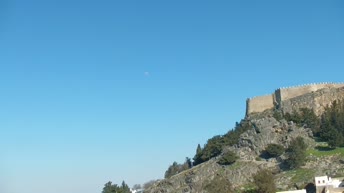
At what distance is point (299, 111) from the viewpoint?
7700cm

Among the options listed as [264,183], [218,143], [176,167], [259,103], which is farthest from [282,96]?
[264,183]

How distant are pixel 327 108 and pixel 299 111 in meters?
3.97

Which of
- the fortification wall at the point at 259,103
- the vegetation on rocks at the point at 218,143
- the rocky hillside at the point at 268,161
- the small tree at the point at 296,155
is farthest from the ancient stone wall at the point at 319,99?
the small tree at the point at 296,155

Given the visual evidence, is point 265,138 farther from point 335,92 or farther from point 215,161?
point 335,92

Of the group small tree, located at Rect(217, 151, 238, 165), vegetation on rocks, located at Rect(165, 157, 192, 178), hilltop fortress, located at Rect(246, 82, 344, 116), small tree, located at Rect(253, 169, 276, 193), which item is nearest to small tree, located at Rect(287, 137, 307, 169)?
small tree, located at Rect(217, 151, 238, 165)

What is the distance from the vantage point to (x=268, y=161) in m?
68.6

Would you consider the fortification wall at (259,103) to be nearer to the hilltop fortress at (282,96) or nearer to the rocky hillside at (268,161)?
the hilltop fortress at (282,96)

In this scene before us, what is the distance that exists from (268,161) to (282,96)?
51.7 feet

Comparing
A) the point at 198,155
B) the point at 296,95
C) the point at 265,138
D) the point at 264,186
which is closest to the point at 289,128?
the point at 265,138

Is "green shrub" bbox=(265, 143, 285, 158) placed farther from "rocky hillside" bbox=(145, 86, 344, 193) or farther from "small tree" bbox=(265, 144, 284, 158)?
"rocky hillside" bbox=(145, 86, 344, 193)

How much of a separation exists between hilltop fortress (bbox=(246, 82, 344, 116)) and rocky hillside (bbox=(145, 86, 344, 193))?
1626mm

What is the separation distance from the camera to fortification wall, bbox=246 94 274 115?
84625mm

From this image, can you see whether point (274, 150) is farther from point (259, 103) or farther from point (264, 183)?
point (259, 103)

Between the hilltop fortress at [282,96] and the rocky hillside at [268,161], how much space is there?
1.63 metres
